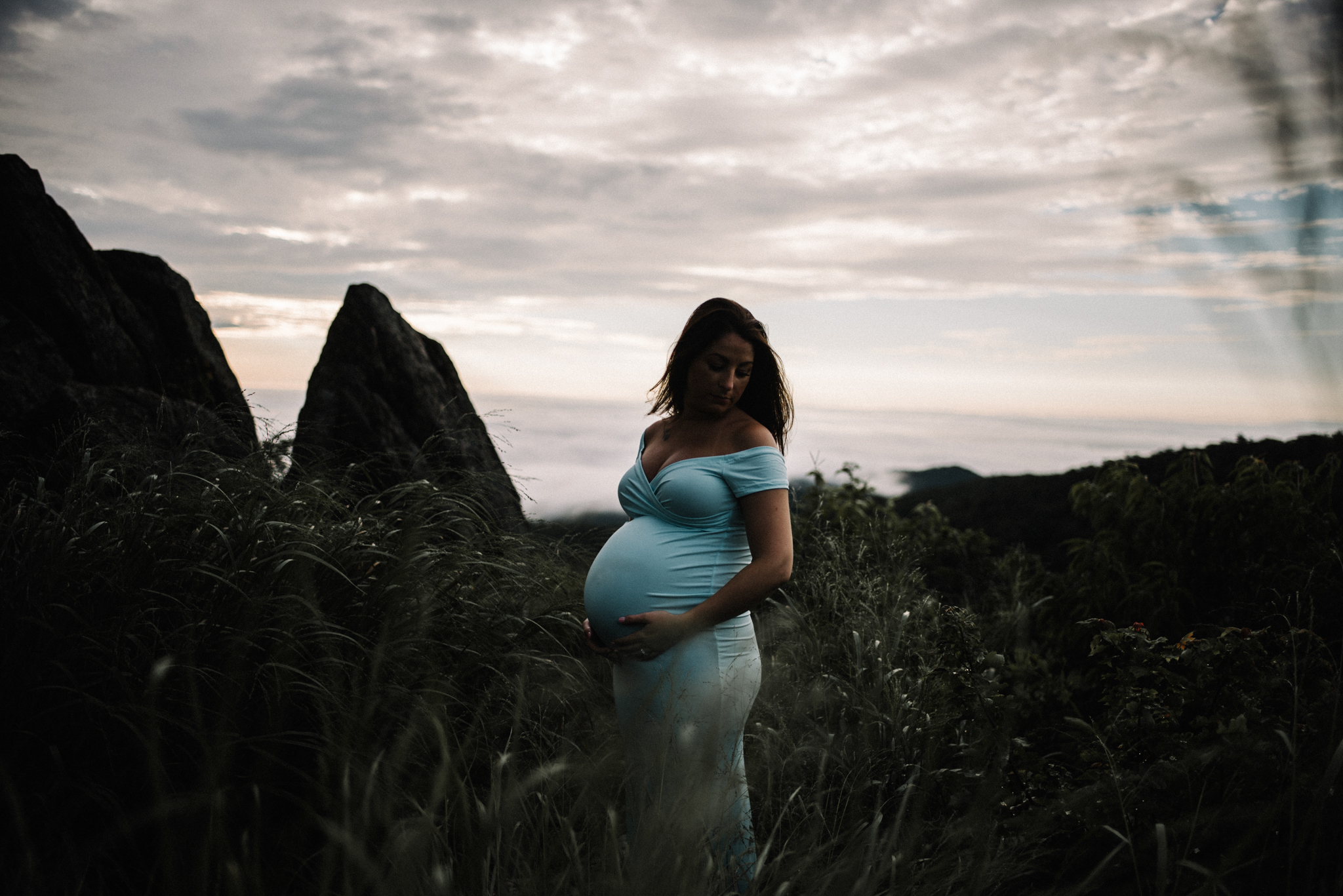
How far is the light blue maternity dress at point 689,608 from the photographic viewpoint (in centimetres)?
211

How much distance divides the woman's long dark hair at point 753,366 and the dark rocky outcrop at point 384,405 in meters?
2.61

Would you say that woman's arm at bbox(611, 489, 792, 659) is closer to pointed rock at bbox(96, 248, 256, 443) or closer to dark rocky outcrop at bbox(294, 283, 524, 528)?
dark rocky outcrop at bbox(294, 283, 524, 528)

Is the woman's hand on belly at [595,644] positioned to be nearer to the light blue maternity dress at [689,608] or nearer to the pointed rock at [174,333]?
the light blue maternity dress at [689,608]

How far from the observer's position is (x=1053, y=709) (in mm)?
4219

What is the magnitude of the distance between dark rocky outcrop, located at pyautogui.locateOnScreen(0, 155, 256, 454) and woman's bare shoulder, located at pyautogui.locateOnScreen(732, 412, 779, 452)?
2.98 m

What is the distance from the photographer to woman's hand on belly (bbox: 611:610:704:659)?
227 cm

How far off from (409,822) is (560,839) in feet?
1.16

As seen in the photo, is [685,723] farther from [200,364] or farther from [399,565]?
[200,364]

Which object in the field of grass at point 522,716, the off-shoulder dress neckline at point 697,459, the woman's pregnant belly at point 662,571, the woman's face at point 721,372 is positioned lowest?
the field of grass at point 522,716

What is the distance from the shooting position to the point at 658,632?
2271 mm

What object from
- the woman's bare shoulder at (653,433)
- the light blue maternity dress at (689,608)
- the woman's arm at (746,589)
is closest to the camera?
the light blue maternity dress at (689,608)

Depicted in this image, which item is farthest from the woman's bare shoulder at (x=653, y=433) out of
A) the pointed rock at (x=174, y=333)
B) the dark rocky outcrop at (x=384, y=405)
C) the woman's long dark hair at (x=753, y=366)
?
the pointed rock at (x=174, y=333)

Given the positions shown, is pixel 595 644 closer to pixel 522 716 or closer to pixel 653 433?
pixel 522 716

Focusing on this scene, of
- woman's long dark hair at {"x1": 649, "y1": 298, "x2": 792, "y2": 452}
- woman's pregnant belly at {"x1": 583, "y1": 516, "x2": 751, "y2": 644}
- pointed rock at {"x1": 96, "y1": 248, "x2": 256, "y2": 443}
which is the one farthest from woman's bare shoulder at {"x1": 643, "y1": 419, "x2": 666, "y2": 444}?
pointed rock at {"x1": 96, "y1": 248, "x2": 256, "y2": 443}
